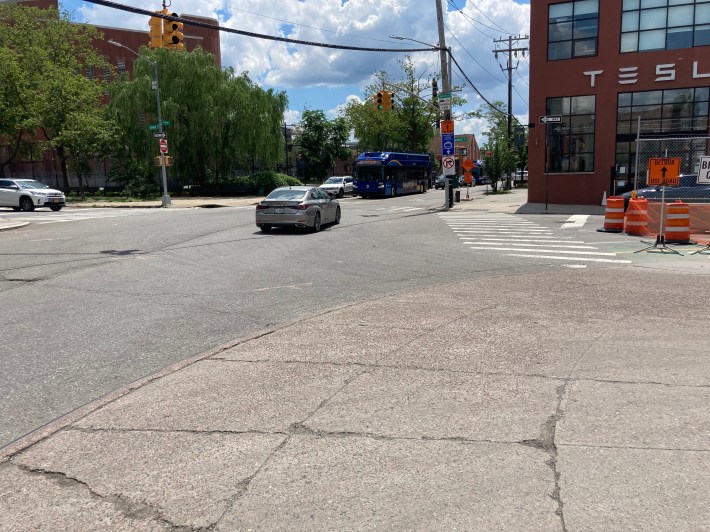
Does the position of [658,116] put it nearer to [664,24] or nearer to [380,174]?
[664,24]

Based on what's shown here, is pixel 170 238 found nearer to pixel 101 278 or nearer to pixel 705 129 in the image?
pixel 101 278

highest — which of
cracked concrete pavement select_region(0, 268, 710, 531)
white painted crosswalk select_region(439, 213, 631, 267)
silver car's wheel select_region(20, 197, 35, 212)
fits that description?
silver car's wheel select_region(20, 197, 35, 212)

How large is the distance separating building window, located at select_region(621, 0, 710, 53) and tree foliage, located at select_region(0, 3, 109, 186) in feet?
115

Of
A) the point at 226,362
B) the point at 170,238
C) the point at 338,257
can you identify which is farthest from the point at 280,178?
the point at 226,362

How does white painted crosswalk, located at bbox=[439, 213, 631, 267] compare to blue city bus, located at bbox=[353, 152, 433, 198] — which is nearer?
white painted crosswalk, located at bbox=[439, 213, 631, 267]

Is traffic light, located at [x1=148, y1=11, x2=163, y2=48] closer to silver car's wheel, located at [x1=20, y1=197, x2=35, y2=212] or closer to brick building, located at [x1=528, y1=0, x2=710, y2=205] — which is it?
silver car's wheel, located at [x1=20, y1=197, x2=35, y2=212]

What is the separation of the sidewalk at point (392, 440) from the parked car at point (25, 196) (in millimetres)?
28426

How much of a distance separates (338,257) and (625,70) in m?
21.9

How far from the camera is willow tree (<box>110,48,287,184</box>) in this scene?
41.6m

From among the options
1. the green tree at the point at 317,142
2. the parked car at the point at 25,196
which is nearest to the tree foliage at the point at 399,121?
the green tree at the point at 317,142

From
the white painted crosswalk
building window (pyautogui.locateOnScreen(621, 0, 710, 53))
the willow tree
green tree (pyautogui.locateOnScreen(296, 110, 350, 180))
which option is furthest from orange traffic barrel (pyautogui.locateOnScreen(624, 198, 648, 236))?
green tree (pyautogui.locateOnScreen(296, 110, 350, 180))

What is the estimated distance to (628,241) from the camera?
1506cm

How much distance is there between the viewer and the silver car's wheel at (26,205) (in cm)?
2980

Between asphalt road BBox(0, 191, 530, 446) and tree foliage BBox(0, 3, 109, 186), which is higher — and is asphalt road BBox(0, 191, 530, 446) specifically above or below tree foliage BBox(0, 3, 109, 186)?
below
